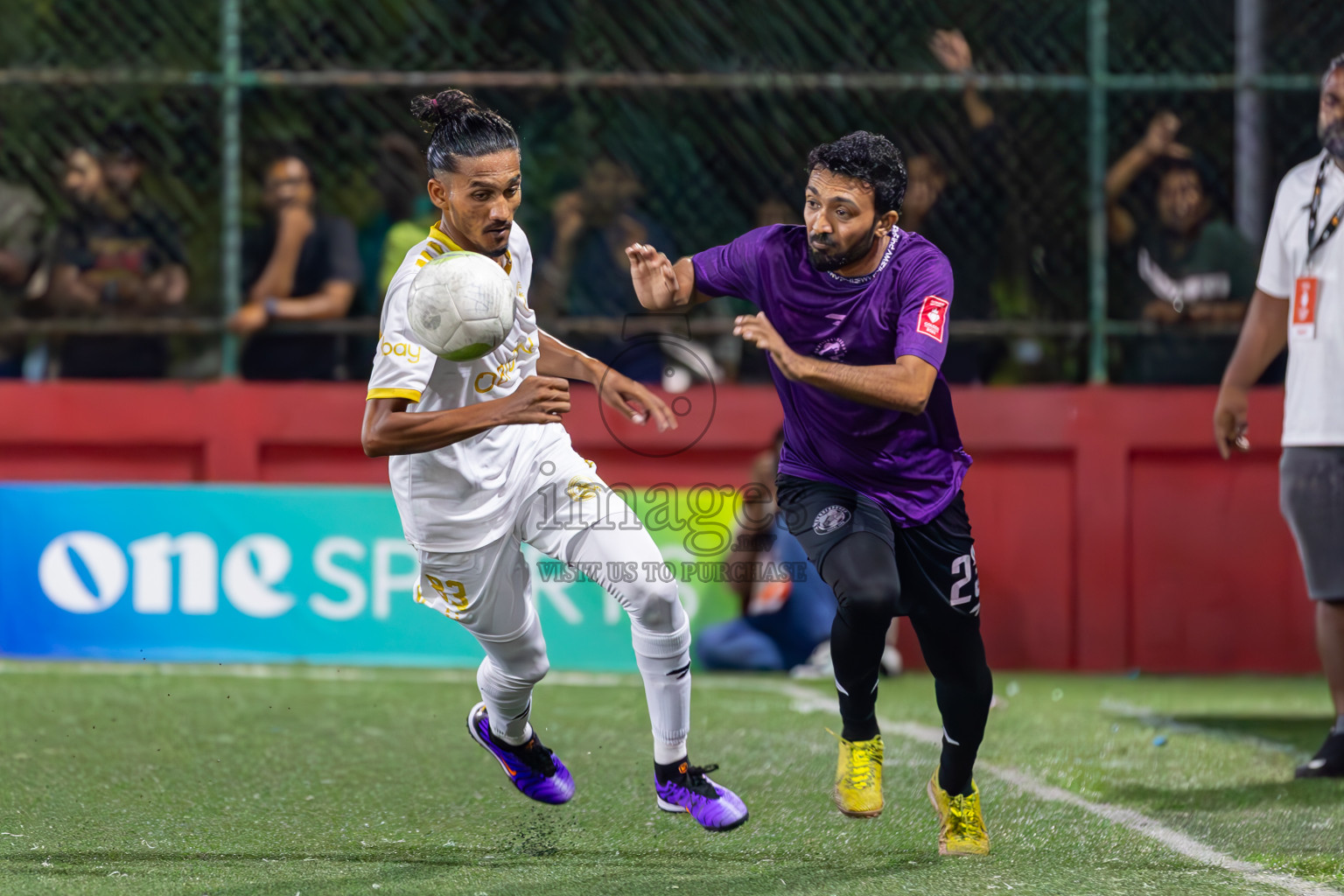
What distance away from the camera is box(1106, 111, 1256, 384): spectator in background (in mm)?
9031

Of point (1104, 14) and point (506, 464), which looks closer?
point (506, 464)

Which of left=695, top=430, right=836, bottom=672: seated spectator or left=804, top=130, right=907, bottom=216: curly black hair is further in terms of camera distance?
left=695, top=430, right=836, bottom=672: seated spectator

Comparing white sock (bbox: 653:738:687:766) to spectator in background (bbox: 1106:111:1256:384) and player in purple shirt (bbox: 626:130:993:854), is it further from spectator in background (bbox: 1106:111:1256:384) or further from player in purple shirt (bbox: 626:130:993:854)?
spectator in background (bbox: 1106:111:1256:384)

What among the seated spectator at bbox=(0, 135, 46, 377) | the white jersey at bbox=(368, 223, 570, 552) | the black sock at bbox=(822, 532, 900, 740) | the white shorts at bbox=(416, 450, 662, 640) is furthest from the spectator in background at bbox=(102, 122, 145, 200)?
the black sock at bbox=(822, 532, 900, 740)

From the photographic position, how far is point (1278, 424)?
29.2 feet

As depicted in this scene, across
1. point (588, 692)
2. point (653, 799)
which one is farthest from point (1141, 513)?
point (653, 799)

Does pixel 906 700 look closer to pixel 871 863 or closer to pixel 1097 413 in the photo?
pixel 1097 413

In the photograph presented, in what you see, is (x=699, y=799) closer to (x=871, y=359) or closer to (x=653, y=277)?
(x=871, y=359)

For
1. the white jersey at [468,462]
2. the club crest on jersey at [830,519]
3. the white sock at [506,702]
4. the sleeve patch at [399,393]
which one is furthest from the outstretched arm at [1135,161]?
the sleeve patch at [399,393]

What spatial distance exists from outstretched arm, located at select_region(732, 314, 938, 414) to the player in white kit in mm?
497

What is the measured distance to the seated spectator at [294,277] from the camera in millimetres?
9078

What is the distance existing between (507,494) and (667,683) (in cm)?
71

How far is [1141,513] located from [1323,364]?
316cm

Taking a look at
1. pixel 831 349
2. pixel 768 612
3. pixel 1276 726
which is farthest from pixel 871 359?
pixel 768 612
